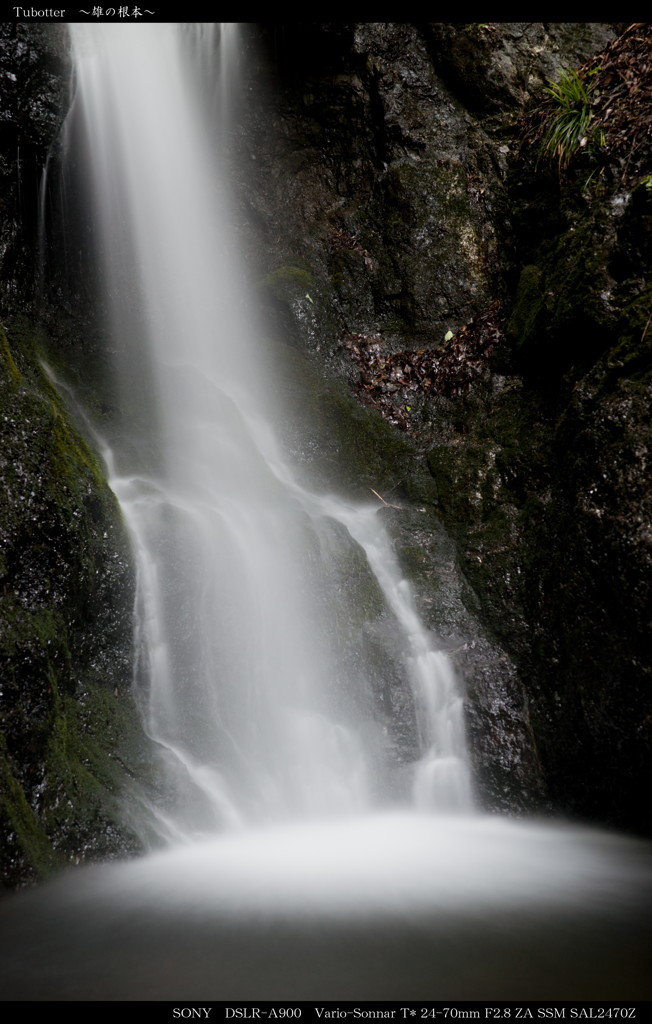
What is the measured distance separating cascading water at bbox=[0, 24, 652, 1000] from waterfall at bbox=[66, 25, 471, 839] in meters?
0.02

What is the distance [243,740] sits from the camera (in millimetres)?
4992

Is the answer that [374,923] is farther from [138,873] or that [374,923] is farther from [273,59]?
[273,59]

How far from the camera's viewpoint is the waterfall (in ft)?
16.2

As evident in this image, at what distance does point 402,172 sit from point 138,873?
867cm

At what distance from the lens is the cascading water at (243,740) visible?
269 centimetres

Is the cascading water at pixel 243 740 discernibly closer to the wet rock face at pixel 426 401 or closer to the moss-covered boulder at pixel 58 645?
the moss-covered boulder at pixel 58 645

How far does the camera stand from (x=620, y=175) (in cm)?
614

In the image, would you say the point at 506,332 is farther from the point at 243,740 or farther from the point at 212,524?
the point at 243,740

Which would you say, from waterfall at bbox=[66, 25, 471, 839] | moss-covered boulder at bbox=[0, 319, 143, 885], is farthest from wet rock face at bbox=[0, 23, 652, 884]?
waterfall at bbox=[66, 25, 471, 839]

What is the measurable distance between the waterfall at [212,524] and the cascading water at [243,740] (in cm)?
2

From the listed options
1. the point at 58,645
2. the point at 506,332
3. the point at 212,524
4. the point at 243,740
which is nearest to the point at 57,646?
the point at 58,645

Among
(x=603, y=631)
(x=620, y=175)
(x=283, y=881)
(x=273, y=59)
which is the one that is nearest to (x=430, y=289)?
(x=620, y=175)

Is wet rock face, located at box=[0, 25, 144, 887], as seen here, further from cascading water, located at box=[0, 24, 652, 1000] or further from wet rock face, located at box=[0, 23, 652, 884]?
cascading water, located at box=[0, 24, 652, 1000]

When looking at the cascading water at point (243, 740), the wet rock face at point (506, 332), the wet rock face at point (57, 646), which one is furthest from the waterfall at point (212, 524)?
the wet rock face at point (506, 332)
